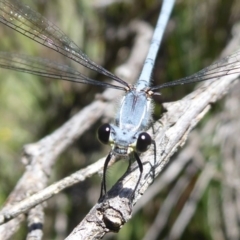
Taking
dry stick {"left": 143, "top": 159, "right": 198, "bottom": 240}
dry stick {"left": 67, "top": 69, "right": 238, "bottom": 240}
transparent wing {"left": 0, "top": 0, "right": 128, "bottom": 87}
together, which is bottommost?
dry stick {"left": 67, "top": 69, "right": 238, "bottom": 240}

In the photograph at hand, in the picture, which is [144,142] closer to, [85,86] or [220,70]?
[220,70]

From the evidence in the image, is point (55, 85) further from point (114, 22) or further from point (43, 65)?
point (43, 65)

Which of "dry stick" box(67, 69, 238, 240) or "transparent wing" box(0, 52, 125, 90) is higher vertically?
"transparent wing" box(0, 52, 125, 90)

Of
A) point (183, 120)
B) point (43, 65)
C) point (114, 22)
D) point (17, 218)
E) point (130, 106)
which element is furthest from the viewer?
point (114, 22)

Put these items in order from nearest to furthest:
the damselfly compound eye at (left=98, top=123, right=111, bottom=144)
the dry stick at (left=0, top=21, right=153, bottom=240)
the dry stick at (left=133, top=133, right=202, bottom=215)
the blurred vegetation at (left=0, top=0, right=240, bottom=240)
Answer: the dry stick at (left=0, top=21, right=153, bottom=240) → the damselfly compound eye at (left=98, top=123, right=111, bottom=144) → the dry stick at (left=133, top=133, right=202, bottom=215) → the blurred vegetation at (left=0, top=0, right=240, bottom=240)

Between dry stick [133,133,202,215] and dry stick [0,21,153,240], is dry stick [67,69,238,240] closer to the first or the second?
dry stick [0,21,153,240]

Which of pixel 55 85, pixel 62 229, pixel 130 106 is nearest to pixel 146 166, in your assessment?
pixel 130 106

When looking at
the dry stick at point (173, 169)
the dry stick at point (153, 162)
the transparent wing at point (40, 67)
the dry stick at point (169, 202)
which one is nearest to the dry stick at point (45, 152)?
the transparent wing at point (40, 67)

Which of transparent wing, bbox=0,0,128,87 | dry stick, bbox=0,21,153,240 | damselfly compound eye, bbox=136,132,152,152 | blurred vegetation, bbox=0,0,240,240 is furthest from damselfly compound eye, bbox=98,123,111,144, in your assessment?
blurred vegetation, bbox=0,0,240,240
